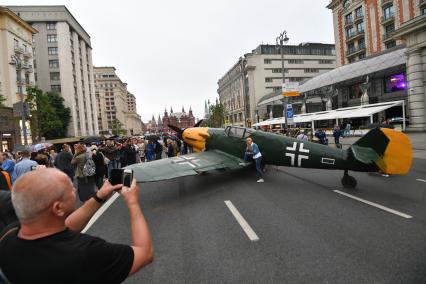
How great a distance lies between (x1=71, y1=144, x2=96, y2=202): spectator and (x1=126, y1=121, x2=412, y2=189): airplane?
1.37 m

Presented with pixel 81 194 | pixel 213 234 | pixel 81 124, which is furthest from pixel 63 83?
pixel 213 234

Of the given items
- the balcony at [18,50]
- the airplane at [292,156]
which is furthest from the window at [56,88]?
the airplane at [292,156]

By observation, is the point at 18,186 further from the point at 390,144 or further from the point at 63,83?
the point at 63,83

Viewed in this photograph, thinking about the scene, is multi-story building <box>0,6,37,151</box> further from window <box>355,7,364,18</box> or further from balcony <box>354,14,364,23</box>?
window <box>355,7,364,18</box>

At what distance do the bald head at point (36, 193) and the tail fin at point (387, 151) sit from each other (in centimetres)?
807

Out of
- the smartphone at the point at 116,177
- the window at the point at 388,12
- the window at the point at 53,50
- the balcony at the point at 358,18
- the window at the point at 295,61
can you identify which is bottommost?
the smartphone at the point at 116,177

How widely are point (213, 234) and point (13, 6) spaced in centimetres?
8440

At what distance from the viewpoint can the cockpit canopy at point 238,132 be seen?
11.0 m

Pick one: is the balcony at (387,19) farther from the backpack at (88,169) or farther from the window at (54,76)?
the window at (54,76)

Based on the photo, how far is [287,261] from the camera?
4160 millimetres

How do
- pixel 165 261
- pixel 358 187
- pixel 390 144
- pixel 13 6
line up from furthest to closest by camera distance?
pixel 13 6 → pixel 358 187 → pixel 390 144 → pixel 165 261

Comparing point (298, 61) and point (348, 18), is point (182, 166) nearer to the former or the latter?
point (348, 18)

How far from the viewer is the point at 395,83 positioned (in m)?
34.8

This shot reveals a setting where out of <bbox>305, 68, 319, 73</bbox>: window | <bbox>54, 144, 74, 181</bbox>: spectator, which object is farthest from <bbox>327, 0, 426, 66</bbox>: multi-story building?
<bbox>54, 144, 74, 181</bbox>: spectator
